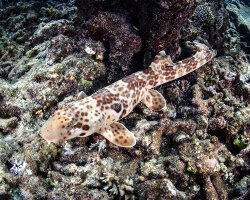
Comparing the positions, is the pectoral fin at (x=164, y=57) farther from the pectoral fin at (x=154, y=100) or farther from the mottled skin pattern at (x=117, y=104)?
the pectoral fin at (x=154, y=100)

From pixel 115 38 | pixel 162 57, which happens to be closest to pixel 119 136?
pixel 115 38

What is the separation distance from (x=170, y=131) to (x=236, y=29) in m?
9.01

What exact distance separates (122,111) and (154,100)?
110 centimetres

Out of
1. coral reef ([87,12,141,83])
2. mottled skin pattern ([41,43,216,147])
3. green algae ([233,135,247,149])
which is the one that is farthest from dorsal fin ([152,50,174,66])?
green algae ([233,135,247,149])

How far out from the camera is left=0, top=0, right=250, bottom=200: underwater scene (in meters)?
4.34

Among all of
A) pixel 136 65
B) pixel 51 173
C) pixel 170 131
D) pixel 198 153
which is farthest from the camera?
pixel 136 65

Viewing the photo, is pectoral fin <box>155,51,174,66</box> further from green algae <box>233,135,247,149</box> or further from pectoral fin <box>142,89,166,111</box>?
green algae <box>233,135,247,149</box>

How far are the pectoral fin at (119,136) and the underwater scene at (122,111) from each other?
21mm

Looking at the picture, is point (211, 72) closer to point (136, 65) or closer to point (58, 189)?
point (136, 65)

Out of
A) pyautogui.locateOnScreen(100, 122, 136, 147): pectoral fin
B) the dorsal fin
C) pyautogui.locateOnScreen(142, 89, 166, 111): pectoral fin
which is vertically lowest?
pyautogui.locateOnScreen(100, 122, 136, 147): pectoral fin

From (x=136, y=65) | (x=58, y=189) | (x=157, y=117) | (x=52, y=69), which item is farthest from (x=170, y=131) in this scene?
(x=52, y=69)

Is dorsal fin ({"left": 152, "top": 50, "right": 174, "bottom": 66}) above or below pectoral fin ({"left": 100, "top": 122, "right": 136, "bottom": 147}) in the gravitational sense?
above

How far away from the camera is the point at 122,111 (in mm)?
5242

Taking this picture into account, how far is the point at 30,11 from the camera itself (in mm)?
8977
